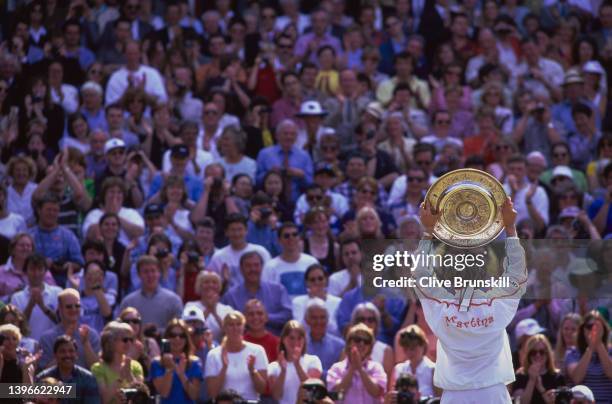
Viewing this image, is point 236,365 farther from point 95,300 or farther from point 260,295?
point 95,300

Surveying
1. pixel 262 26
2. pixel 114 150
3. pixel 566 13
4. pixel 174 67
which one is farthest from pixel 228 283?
pixel 566 13

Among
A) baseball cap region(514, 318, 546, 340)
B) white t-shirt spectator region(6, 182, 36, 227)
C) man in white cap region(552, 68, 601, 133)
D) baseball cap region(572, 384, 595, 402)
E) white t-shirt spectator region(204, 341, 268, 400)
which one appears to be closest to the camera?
baseball cap region(572, 384, 595, 402)

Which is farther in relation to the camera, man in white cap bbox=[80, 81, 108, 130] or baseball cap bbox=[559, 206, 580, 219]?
man in white cap bbox=[80, 81, 108, 130]

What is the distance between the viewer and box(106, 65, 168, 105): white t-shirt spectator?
17812 millimetres

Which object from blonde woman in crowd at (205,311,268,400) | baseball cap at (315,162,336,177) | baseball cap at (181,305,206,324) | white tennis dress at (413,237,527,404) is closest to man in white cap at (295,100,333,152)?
baseball cap at (315,162,336,177)

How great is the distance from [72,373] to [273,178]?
14.1 ft

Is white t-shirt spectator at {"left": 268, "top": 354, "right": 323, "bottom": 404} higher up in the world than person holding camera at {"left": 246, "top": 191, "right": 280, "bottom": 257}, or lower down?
lower down

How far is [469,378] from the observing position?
9.56 meters

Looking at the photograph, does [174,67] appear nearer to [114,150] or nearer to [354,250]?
[114,150]

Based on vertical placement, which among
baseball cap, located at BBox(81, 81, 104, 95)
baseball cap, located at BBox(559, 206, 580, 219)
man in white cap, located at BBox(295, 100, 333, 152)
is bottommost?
baseball cap, located at BBox(559, 206, 580, 219)

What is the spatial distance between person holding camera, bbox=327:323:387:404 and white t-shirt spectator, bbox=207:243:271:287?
208cm

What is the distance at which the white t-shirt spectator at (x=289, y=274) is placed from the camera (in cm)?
1441

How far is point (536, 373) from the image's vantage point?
12406mm

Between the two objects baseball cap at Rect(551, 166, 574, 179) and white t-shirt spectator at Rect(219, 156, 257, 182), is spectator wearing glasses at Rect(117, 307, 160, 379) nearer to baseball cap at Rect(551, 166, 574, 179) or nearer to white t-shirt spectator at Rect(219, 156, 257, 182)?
white t-shirt spectator at Rect(219, 156, 257, 182)
